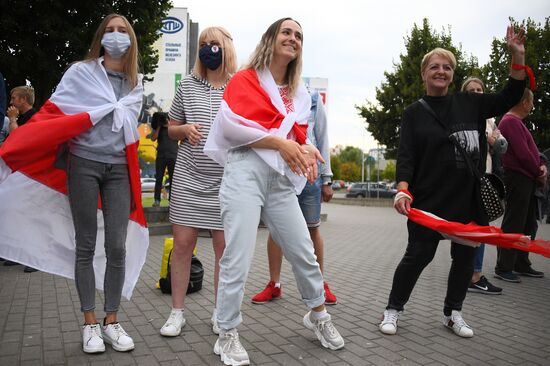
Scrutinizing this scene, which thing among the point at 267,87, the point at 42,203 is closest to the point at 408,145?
the point at 267,87

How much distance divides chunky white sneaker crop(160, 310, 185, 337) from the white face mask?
1938 mm

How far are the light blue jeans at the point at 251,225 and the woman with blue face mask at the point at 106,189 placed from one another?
2.58 ft

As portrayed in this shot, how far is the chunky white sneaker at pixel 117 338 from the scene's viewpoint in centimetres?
308

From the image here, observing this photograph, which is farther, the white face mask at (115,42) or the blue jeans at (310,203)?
the blue jeans at (310,203)

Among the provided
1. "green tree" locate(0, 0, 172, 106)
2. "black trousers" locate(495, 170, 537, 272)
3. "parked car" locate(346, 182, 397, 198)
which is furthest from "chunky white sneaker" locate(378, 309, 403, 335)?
"parked car" locate(346, 182, 397, 198)

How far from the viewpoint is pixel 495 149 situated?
5020 mm

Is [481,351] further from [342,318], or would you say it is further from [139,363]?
[139,363]

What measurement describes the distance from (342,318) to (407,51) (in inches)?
1171

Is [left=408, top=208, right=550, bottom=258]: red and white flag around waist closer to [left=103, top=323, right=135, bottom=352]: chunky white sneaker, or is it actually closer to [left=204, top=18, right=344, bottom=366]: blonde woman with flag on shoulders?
[left=204, top=18, right=344, bottom=366]: blonde woman with flag on shoulders

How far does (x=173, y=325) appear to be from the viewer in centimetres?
339

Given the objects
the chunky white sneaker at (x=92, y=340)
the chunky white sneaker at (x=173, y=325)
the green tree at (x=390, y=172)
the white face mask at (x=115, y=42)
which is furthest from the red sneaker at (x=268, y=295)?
the green tree at (x=390, y=172)

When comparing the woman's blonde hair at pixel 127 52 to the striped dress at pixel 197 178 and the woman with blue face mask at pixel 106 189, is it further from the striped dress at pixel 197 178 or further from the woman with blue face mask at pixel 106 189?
the striped dress at pixel 197 178

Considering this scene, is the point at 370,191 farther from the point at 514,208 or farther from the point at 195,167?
the point at 195,167

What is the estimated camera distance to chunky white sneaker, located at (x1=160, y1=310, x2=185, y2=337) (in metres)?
3.36
